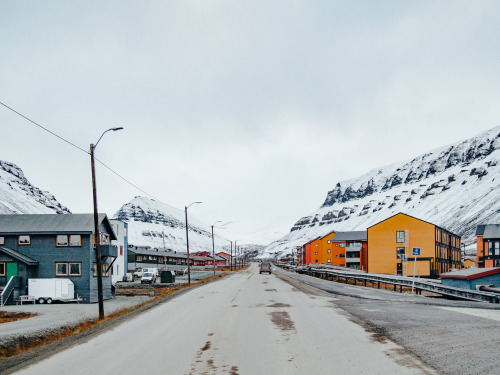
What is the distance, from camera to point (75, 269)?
121ft

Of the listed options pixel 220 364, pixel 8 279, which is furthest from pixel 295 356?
pixel 8 279

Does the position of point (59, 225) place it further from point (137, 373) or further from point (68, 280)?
point (137, 373)

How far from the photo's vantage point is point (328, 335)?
13617mm

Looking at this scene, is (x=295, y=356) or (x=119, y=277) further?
(x=119, y=277)

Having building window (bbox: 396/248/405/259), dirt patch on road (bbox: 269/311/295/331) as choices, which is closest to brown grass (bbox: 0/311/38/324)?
dirt patch on road (bbox: 269/311/295/331)

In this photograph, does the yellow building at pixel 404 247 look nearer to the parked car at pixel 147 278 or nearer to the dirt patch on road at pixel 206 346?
the parked car at pixel 147 278

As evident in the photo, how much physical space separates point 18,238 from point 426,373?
35.9 m

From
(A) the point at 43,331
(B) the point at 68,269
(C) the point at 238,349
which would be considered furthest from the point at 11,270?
(C) the point at 238,349

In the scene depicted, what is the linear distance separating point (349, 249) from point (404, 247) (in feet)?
182

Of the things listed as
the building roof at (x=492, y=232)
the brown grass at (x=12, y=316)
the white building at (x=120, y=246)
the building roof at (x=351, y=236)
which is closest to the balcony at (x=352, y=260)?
the building roof at (x=351, y=236)

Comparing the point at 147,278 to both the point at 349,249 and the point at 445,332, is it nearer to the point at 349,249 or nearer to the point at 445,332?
the point at 445,332

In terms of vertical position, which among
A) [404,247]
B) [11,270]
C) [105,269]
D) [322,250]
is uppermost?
[11,270]

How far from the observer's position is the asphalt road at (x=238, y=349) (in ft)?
31.3

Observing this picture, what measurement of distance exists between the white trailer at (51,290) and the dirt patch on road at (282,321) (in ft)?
69.5
